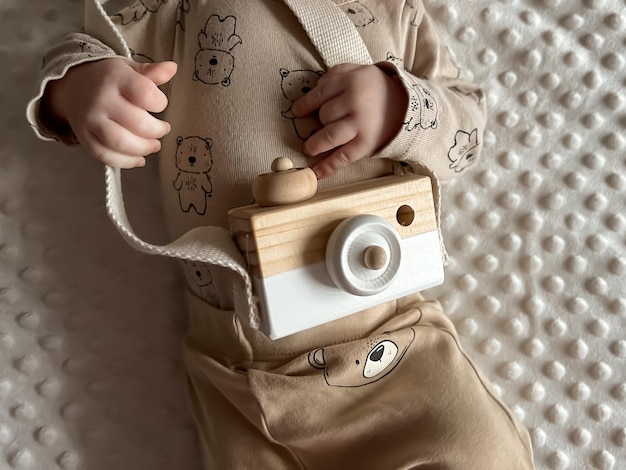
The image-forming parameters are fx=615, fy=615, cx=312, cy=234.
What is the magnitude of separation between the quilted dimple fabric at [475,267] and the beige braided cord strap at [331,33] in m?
0.20

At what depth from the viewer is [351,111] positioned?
0.58 m

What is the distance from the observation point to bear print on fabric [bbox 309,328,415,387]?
0.61 meters

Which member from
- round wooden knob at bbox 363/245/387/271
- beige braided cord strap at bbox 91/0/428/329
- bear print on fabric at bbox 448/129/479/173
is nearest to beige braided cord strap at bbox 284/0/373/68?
beige braided cord strap at bbox 91/0/428/329

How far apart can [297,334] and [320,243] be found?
0.16 m

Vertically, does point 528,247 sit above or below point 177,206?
below

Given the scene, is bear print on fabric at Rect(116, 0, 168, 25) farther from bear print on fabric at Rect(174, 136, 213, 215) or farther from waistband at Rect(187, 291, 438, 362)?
waistband at Rect(187, 291, 438, 362)

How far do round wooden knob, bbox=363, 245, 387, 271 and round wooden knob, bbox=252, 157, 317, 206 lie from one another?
0.22ft

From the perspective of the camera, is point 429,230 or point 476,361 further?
point 476,361

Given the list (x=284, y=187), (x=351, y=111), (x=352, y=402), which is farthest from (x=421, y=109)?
(x=352, y=402)

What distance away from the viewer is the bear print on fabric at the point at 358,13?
0.66 m

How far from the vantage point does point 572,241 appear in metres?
0.74

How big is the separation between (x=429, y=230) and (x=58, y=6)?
52 centimetres

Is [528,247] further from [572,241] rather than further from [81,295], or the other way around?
[81,295]

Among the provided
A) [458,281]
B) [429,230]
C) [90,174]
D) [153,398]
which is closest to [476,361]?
[458,281]
